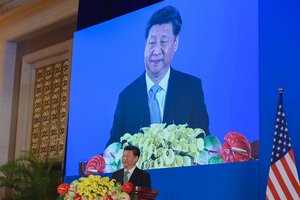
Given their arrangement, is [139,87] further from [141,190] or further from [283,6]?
[141,190]

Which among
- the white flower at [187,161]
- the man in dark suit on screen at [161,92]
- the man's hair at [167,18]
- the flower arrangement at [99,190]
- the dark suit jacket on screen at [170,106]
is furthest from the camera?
the man's hair at [167,18]

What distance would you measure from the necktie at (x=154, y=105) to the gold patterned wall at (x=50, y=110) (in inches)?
174

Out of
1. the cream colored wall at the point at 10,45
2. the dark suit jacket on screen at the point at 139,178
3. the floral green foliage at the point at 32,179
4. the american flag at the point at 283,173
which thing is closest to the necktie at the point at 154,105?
the dark suit jacket on screen at the point at 139,178

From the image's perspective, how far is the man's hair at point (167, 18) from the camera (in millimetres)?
7996

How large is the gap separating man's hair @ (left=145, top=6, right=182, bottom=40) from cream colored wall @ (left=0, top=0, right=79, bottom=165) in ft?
15.3

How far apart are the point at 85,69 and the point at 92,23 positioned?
28.7 inches

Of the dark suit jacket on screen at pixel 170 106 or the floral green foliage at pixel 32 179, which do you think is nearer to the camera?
the dark suit jacket on screen at pixel 170 106

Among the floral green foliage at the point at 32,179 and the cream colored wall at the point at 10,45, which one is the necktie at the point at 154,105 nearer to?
the floral green foliage at the point at 32,179

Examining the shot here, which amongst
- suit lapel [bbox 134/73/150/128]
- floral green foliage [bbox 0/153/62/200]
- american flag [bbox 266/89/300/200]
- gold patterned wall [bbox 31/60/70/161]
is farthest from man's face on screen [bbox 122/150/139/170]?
gold patterned wall [bbox 31/60/70/161]

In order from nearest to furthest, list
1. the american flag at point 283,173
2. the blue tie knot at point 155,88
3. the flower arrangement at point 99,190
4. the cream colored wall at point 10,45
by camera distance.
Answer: the flower arrangement at point 99,190 < the american flag at point 283,173 < the blue tie knot at point 155,88 < the cream colored wall at point 10,45

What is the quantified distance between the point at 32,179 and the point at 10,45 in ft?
12.6

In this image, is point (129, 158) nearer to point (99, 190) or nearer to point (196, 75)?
point (196, 75)

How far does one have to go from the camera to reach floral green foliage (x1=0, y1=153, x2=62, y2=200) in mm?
10867

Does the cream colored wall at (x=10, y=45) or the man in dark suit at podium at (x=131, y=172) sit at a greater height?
the cream colored wall at (x=10, y=45)
